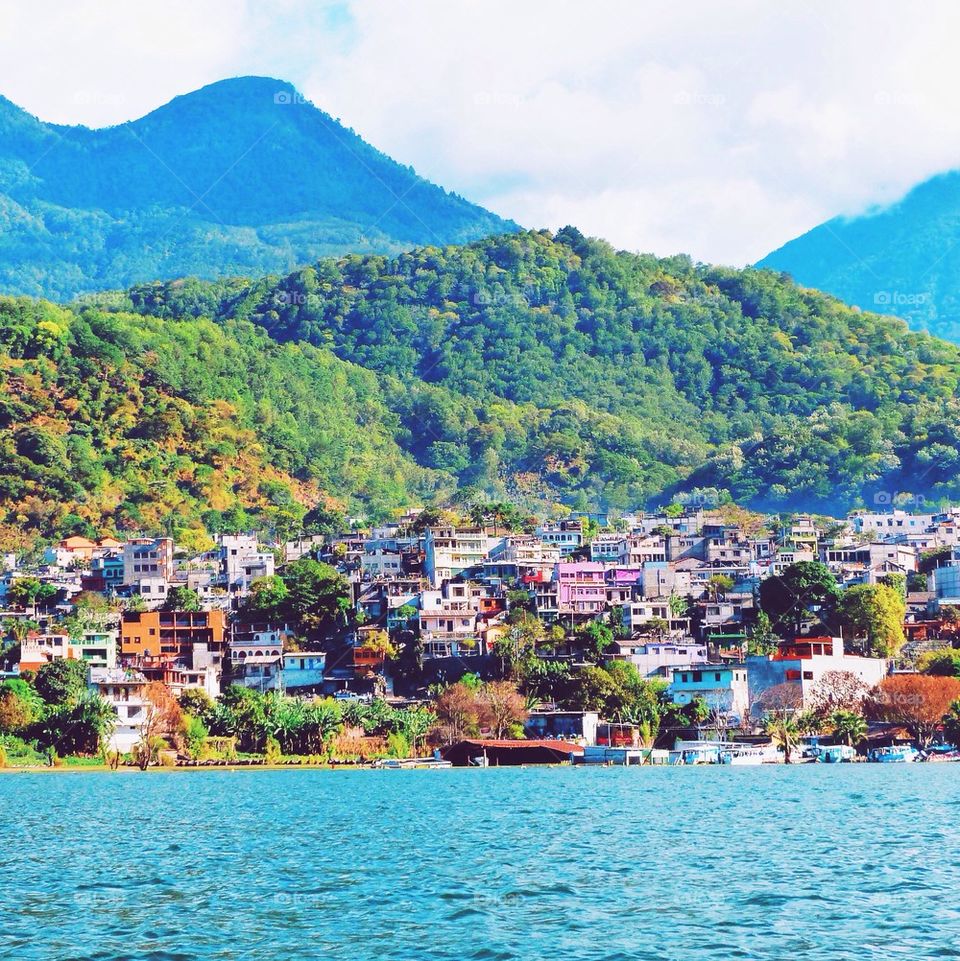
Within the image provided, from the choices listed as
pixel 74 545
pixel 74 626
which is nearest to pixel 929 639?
pixel 74 626

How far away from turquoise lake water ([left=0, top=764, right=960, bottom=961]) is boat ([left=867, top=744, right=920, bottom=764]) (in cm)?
2161

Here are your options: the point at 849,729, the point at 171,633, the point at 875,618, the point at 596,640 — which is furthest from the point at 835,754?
the point at 171,633

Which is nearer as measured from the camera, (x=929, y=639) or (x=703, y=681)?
(x=703, y=681)

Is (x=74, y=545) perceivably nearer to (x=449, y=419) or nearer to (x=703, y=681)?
→ (x=703, y=681)

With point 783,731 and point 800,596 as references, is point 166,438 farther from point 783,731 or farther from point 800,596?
point 783,731

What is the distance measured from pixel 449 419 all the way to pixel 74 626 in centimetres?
10312

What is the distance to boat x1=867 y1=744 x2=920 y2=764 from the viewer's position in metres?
81.5

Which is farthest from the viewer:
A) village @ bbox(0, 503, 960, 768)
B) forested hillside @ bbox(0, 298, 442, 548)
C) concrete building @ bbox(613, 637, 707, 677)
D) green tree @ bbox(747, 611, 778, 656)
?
forested hillside @ bbox(0, 298, 442, 548)

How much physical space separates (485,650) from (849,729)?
831 inches

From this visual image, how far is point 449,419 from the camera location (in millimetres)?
199625

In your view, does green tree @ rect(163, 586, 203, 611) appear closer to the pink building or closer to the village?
the village

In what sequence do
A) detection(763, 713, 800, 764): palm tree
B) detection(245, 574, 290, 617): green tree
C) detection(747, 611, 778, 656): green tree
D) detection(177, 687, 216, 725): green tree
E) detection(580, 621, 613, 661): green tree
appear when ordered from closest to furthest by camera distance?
detection(177, 687, 216, 725): green tree, detection(763, 713, 800, 764): palm tree, detection(580, 621, 613, 661): green tree, detection(747, 611, 778, 656): green tree, detection(245, 574, 290, 617): green tree

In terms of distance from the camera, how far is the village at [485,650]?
82.4 m

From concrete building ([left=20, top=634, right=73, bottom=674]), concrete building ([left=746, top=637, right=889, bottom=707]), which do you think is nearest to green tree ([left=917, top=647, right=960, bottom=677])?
concrete building ([left=746, top=637, right=889, bottom=707])
